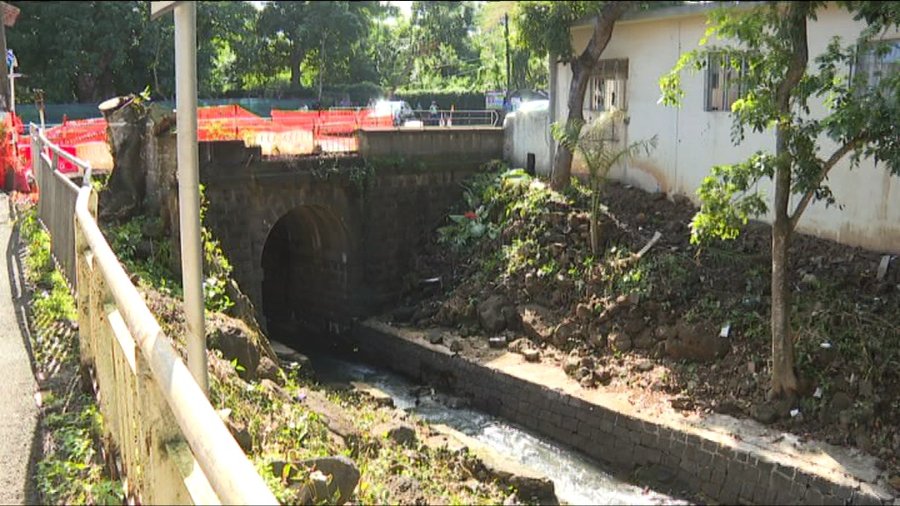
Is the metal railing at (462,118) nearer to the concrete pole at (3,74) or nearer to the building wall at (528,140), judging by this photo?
the building wall at (528,140)

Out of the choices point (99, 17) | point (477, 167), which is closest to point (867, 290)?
point (477, 167)

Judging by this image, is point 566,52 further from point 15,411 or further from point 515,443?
point 15,411

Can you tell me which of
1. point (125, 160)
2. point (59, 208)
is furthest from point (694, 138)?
point (59, 208)

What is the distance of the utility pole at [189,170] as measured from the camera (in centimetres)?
328

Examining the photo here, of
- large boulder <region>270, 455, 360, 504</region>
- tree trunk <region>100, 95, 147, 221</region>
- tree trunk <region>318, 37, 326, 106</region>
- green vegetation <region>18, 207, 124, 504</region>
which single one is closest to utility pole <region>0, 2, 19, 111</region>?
tree trunk <region>100, 95, 147, 221</region>

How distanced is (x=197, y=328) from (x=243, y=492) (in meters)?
1.92

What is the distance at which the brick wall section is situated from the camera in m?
8.60

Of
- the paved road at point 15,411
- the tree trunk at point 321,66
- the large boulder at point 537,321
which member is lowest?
the large boulder at point 537,321

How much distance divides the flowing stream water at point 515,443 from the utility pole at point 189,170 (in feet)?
21.5

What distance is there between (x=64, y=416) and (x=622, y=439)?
7505 millimetres

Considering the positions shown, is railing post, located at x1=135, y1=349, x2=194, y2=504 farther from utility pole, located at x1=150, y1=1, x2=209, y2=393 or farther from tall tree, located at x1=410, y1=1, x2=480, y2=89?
tall tree, located at x1=410, y1=1, x2=480, y2=89

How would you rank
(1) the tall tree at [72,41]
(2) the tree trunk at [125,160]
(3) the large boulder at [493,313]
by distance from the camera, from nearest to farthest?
(2) the tree trunk at [125,160], (3) the large boulder at [493,313], (1) the tall tree at [72,41]

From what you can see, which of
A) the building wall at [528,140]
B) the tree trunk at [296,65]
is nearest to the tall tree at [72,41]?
the tree trunk at [296,65]

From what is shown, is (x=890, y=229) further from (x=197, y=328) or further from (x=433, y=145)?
(x=197, y=328)
